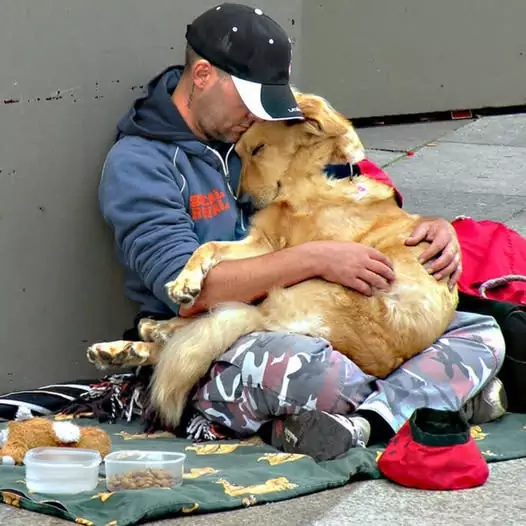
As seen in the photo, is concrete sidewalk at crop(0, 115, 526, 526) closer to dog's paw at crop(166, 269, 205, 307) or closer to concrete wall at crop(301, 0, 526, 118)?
concrete wall at crop(301, 0, 526, 118)

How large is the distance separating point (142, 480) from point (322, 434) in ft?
1.92

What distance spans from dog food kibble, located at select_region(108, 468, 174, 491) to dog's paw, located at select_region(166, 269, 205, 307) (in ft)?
2.08

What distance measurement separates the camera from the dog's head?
405 centimetres

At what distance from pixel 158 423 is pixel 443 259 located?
3.51 ft

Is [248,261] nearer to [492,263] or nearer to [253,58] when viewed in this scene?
[253,58]

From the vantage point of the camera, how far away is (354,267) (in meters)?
3.88

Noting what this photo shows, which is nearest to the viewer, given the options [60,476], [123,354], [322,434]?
[60,476]

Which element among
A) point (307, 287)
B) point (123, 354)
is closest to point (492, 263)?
point (307, 287)

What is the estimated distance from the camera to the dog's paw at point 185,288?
149 inches

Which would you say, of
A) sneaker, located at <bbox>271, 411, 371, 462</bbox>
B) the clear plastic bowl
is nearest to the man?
sneaker, located at <bbox>271, 411, 371, 462</bbox>

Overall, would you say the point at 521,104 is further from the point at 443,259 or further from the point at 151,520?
the point at 151,520

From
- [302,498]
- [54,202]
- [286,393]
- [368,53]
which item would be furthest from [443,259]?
[368,53]

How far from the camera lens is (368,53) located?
27.1 ft

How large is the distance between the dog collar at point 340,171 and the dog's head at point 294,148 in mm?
15
